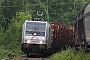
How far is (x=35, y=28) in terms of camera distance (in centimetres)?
2284

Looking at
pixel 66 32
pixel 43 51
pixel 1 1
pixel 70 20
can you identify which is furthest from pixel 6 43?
pixel 70 20

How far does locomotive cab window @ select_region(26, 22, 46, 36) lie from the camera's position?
22558mm

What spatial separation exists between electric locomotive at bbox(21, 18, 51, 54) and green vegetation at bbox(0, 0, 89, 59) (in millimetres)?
3589

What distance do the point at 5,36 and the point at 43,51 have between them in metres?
14.3

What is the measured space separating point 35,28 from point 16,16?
86.9ft

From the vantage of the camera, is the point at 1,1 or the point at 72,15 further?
the point at 72,15

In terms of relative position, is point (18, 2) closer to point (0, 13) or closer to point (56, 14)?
point (0, 13)

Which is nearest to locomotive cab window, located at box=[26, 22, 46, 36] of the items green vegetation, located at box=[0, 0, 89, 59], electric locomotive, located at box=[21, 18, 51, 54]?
electric locomotive, located at box=[21, 18, 51, 54]

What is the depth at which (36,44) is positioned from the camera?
22172 millimetres

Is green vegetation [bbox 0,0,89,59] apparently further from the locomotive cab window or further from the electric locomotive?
the locomotive cab window

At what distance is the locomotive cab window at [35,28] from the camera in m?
22.6

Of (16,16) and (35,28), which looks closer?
(35,28)

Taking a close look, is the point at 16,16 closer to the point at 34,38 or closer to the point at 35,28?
the point at 35,28

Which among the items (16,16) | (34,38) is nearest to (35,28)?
(34,38)
